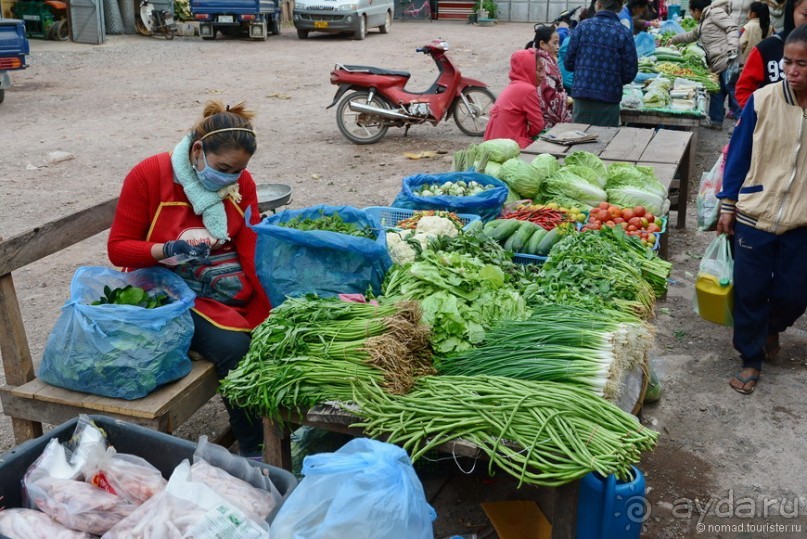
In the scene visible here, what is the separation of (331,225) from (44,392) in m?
1.38

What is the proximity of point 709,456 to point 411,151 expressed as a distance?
686cm

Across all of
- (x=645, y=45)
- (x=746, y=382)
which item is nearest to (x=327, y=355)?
(x=746, y=382)

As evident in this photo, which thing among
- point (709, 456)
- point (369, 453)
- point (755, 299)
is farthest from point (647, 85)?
point (369, 453)

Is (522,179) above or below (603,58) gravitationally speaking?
below

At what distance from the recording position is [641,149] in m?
6.63

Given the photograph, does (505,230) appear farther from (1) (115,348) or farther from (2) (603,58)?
(2) (603,58)

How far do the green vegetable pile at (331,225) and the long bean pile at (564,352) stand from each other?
0.83 metres

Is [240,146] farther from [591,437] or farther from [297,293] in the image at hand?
[591,437]

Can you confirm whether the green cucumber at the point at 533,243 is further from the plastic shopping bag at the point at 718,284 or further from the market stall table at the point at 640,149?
the market stall table at the point at 640,149

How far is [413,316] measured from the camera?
295cm

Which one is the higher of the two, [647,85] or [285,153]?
[647,85]

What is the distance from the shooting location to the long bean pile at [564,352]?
2.85 m

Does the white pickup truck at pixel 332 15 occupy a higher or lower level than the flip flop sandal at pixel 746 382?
higher

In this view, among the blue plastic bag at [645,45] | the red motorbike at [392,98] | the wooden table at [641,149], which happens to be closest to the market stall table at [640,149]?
the wooden table at [641,149]
